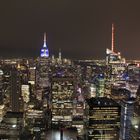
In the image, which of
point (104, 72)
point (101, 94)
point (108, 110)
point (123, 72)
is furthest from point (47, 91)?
point (108, 110)

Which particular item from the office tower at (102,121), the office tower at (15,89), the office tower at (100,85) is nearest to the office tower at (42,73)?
the office tower at (15,89)

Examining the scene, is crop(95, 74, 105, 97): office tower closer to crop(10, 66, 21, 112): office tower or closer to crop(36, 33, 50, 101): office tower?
crop(36, 33, 50, 101): office tower

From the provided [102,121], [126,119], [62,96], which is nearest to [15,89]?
[62,96]

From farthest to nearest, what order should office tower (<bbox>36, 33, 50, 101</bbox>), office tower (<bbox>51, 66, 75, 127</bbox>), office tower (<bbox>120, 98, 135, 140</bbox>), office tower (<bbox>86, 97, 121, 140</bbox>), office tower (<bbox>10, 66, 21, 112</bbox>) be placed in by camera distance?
office tower (<bbox>36, 33, 50, 101</bbox>)
office tower (<bbox>10, 66, 21, 112</bbox>)
office tower (<bbox>51, 66, 75, 127</bbox>)
office tower (<bbox>120, 98, 135, 140</bbox>)
office tower (<bbox>86, 97, 121, 140</bbox>)

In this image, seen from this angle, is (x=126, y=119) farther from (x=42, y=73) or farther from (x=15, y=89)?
(x=42, y=73)

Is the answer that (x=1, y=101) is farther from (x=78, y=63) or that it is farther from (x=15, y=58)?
(x=78, y=63)

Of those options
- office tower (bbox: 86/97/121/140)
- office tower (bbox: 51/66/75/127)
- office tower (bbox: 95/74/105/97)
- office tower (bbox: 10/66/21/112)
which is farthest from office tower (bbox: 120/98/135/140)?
office tower (bbox: 10/66/21/112)

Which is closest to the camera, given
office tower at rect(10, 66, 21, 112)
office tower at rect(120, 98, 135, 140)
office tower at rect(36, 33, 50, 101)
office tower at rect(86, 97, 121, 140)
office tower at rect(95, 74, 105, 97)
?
office tower at rect(86, 97, 121, 140)
